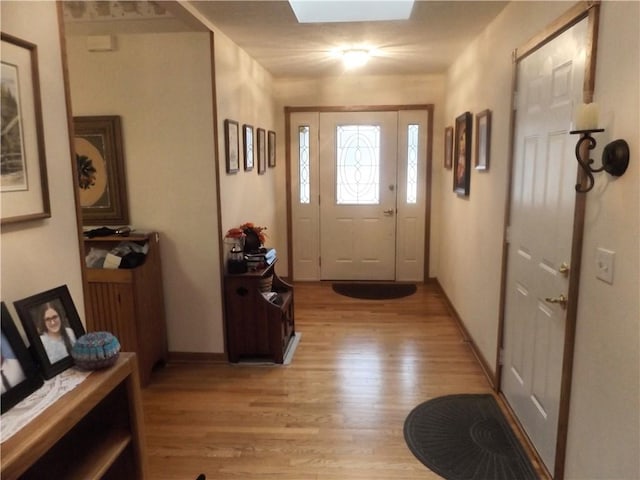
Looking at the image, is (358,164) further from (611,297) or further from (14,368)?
(14,368)

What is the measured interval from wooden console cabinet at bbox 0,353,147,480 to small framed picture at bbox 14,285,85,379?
0.11 metres

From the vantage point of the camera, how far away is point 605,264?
154 cm

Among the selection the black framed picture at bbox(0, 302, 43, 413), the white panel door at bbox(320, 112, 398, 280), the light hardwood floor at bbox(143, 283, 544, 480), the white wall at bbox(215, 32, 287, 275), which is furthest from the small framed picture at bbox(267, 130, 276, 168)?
the black framed picture at bbox(0, 302, 43, 413)

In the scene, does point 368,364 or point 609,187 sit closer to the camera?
point 609,187

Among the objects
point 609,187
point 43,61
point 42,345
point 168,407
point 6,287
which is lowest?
point 168,407

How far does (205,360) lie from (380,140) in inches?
124

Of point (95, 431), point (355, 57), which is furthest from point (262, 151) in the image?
point (95, 431)

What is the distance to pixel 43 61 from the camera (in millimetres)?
1387

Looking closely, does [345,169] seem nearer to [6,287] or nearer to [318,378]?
[318,378]

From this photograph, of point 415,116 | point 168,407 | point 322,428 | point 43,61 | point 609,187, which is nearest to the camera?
point 43,61

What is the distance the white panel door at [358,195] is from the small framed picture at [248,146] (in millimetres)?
1427

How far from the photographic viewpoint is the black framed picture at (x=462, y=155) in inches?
145

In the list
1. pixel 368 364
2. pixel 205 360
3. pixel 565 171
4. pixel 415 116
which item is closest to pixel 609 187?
pixel 565 171

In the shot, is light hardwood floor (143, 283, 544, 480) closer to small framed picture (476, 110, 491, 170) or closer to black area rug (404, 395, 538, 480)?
black area rug (404, 395, 538, 480)
